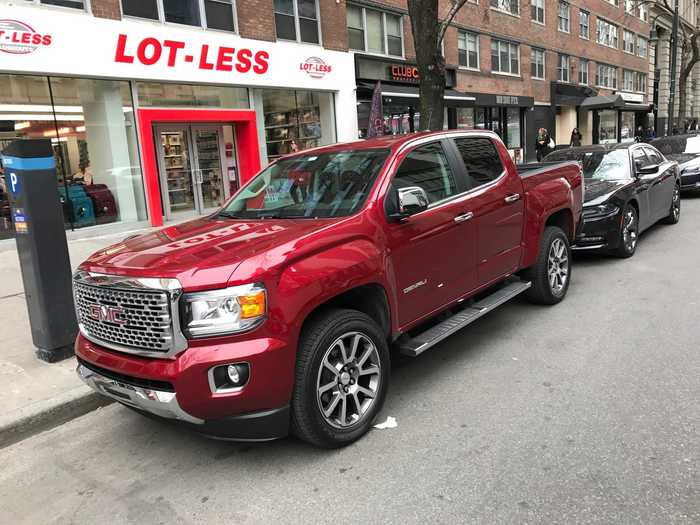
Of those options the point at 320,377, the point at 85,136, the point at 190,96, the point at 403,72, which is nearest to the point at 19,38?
the point at 85,136

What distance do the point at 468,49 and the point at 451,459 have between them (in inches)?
883

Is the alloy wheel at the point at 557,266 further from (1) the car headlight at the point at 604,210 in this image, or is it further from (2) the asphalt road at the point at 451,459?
(1) the car headlight at the point at 604,210

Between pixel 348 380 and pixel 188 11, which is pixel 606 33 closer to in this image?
pixel 188 11

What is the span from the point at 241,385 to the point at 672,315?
180 inches

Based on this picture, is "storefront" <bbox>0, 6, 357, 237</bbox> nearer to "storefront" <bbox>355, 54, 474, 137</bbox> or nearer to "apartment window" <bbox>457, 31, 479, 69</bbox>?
"storefront" <bbox>355, 54, 474, 137</bbox>

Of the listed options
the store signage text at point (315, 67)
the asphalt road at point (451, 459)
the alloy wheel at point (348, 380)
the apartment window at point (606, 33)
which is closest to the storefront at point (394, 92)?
the store signage text at point (315, 67)

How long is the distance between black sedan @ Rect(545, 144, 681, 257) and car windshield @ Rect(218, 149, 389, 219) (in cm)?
396

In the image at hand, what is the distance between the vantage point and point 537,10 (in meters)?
27.8

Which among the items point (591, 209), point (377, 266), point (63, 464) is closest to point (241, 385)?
point (377, 266)

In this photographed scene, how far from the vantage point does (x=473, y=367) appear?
4.64 meters

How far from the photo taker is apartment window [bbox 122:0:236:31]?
12172mm

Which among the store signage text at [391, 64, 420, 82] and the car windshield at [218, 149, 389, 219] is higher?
the store signage text at [391, 64, 420, 82]

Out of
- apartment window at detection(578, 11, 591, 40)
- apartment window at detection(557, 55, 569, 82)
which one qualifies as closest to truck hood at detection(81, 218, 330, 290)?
apartment window at detection(557, 55, 569, 82)

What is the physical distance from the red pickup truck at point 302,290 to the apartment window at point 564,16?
29160mm
